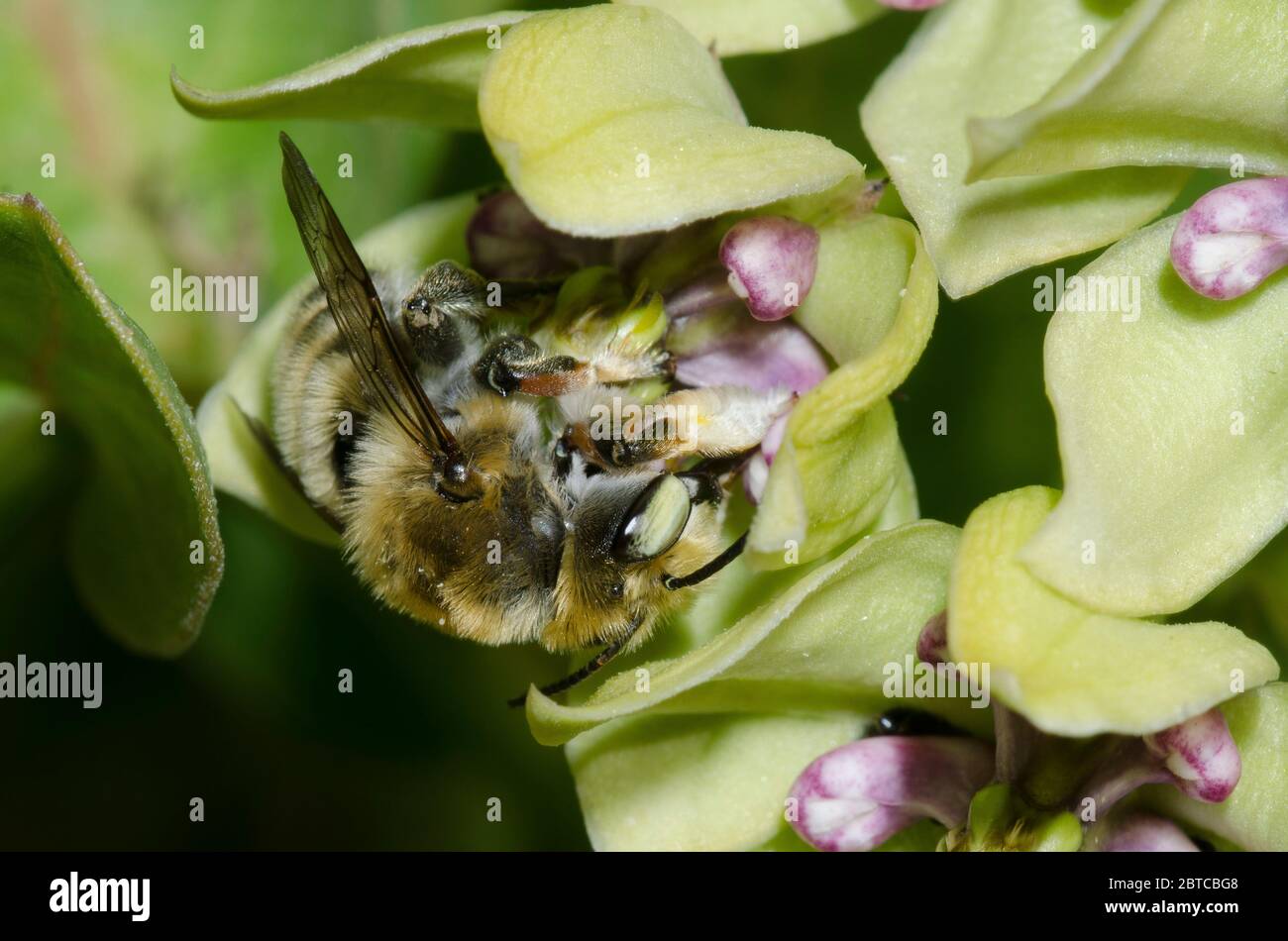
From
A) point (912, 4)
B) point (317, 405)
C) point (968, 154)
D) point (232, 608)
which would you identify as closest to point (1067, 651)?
point (968, 154)

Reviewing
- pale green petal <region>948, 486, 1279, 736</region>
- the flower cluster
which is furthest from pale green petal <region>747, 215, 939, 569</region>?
pale green petal <region>948, 486, 1279, 736</region>

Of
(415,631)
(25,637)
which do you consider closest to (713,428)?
(415,631)

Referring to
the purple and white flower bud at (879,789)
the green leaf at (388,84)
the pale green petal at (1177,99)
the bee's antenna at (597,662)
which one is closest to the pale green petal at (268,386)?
the green leaf at (388,84)

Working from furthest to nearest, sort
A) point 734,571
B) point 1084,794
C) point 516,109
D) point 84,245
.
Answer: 1. point 84,245
2. point 734,571
3. point 1084,794
4. point 516,109

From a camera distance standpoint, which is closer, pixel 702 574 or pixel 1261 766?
pixel 1261 766

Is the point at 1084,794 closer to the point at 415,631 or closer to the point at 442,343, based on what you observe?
the point at 442,343

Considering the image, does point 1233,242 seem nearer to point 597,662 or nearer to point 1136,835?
point 1136,835
